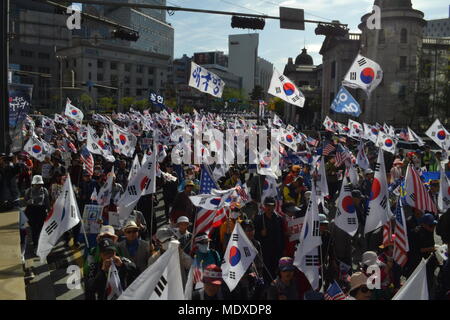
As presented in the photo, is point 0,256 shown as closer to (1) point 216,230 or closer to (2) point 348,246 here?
(1) point 216,230

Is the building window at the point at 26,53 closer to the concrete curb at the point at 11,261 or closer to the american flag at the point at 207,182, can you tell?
the concrete curb at the point at 11,261

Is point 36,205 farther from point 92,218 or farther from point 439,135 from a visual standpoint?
point 439,135

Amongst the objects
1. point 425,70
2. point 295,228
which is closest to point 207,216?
point 295,228

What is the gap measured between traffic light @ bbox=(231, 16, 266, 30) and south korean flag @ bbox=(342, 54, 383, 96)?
8.75 ft

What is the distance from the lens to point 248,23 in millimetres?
11031

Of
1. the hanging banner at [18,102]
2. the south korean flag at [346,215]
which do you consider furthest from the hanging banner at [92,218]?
the hanging banner at [18,102]

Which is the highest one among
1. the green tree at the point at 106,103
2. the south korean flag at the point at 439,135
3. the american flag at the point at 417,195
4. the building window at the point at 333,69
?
the building window at the point at 333,69

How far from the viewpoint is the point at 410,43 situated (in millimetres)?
57250

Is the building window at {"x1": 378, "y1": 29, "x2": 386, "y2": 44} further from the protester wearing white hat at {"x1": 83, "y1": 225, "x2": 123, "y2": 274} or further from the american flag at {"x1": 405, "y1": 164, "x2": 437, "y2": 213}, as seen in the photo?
the protester wearing white hat at {"x1": 83, "y1": 225, "x2": 123, "y2": 274}

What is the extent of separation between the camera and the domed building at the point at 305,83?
8969cm

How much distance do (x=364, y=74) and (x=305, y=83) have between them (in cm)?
10077

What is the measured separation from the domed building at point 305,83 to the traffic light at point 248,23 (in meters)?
69.1

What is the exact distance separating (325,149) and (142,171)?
9926 mm
